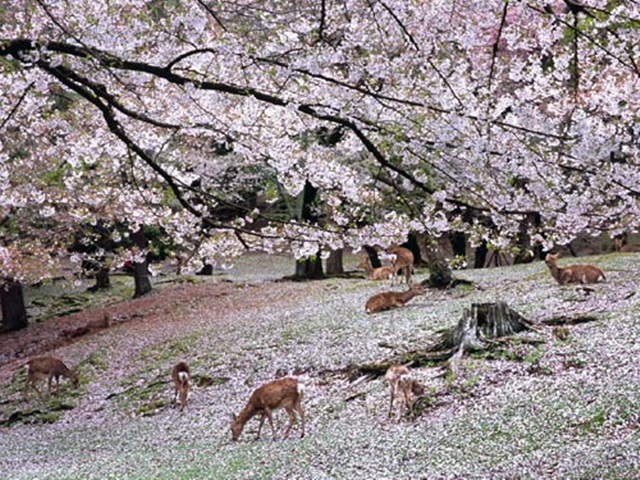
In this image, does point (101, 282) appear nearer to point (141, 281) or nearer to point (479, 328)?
point (141, 281)

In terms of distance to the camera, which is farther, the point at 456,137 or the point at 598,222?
the point at 598,222

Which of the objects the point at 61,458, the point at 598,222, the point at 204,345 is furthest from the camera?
the point at 204,345


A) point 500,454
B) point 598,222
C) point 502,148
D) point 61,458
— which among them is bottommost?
point 61,458

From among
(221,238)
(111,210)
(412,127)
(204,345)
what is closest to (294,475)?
(221,238)

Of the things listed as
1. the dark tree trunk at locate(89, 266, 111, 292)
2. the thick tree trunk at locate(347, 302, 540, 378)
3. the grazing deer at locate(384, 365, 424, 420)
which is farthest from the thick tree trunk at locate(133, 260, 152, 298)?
the grazing deer at locate(384, 365, 424, 420)

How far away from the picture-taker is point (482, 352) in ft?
35.5

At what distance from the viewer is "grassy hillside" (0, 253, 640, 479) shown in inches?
293

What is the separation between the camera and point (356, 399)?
1062 cm

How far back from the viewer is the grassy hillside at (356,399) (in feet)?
24.4

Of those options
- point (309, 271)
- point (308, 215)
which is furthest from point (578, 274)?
point (309, 271)

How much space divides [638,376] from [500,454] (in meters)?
2.10

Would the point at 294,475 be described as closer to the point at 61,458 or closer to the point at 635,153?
the point at 61,458

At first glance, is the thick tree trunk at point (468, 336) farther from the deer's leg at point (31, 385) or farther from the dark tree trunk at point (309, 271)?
the dark tree trunk at point (309, 271)

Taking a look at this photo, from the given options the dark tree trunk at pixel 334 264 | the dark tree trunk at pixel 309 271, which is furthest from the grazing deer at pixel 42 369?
the dark tree trunk at pixel 334 264
